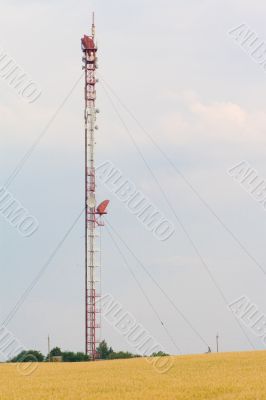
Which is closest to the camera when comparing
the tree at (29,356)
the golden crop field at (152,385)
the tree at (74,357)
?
the golden crop field at (152,385)

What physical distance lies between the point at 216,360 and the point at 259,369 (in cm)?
1202

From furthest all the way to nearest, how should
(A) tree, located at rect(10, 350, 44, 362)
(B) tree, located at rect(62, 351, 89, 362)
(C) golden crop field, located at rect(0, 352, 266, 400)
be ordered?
1. (A) tree, located at rect(10, 350, 44, 362)
2. (B) tree, located at rect(62, 351, 89, 362)
3. (C) golden crop field, located at rect(0, 352, 266, 400)

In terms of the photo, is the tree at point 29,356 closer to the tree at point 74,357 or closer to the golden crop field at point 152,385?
the tree at point 74,357

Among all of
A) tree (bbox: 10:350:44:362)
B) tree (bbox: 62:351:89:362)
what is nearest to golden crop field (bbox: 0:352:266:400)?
tree (bbox: 62:351:89:362)

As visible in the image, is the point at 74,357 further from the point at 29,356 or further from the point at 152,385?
the point at 152,385

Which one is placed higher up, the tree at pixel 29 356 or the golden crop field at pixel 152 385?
the tree at pixel 29 356

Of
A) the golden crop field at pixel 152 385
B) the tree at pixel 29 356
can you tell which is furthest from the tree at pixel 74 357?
the golden crop field at pixel 152 385

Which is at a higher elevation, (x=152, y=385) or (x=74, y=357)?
(x=74, y=357)

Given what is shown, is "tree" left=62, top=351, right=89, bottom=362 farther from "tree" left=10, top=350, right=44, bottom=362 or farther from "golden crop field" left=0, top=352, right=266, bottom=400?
"golden crop field" left=0, top=352, right=266, bottom=400

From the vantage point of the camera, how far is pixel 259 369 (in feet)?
157

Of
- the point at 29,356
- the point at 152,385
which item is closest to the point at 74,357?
the point at 29,356

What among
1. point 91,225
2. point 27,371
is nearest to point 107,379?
point 27,371

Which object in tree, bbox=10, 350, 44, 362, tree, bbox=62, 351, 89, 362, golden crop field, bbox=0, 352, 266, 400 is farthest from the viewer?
tree, bbox=10, 350, 44, 362

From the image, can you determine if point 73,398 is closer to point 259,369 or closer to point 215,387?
point 215,387
